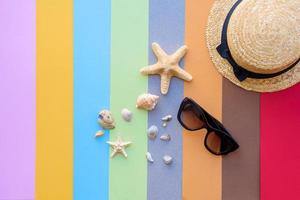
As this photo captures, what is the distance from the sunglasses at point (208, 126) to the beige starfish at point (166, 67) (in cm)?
7

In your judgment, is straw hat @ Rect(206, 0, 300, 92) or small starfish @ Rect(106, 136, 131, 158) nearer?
straw hat @ Rect(206, 0, 300, 92)

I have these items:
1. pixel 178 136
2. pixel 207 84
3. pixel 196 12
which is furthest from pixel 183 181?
pixel 196 12

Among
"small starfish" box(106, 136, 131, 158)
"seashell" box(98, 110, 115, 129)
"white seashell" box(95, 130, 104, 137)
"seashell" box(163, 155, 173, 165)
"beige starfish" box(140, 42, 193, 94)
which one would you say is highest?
"beige starfish" box(140, 42, 193, 94)

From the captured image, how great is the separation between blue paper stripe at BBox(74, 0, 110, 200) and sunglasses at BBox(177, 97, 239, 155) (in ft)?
0.77

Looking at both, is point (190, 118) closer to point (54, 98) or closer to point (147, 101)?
point (147, 101)

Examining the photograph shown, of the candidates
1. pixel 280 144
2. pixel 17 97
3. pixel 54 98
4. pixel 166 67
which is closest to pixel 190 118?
pixel 166 67

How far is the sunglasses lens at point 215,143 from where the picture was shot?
0.75 meters

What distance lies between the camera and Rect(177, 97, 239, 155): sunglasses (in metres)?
0.73

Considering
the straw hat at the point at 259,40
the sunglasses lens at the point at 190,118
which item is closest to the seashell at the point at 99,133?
the sunglasses lens at the point at 190,118

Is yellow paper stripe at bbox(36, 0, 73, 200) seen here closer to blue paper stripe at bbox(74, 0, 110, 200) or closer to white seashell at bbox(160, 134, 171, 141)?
blue paper stripe at bbox(74, 0, 110, 200)

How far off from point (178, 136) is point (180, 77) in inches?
6.8

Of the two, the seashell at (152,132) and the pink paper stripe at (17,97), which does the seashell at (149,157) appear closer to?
the seashell at (152,132)

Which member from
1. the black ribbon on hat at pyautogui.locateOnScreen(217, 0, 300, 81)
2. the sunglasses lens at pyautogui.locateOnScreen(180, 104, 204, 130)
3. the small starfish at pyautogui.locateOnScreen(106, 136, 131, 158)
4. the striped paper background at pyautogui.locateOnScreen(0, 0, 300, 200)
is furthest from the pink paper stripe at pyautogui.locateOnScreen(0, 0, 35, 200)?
the black ribbon on hat at pyautogui.locateOnScreen(217, 0, 300, 81)

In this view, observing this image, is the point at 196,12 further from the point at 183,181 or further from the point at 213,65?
the point at 183,181
